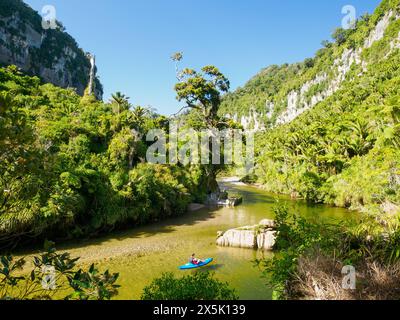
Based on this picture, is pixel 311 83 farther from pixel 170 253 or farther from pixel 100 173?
pixel 170 253

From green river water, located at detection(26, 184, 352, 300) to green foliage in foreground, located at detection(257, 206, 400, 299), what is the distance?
102 cm

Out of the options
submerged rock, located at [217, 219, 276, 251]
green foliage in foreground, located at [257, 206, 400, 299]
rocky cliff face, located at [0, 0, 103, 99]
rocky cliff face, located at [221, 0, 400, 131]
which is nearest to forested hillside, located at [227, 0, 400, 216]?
rocky cliff face, located at [221, 0, 400, 131]

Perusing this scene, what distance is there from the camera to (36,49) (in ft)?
296

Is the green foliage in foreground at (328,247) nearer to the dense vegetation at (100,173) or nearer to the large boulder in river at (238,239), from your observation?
the large boulder in river at (238,239)

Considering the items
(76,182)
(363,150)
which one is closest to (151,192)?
(76,182)

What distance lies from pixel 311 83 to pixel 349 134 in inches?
3727

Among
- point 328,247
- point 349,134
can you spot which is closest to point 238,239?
point 328,247

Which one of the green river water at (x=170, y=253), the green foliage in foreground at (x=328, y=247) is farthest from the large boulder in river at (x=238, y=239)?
the green foliage in foreground at (x=328, y=247)

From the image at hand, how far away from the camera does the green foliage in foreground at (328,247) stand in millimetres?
7988

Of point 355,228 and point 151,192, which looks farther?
point 151,192

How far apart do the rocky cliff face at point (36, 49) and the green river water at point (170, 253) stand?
192ft

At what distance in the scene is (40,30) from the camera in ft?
308

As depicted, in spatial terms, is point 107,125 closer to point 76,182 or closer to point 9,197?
point 76,182
